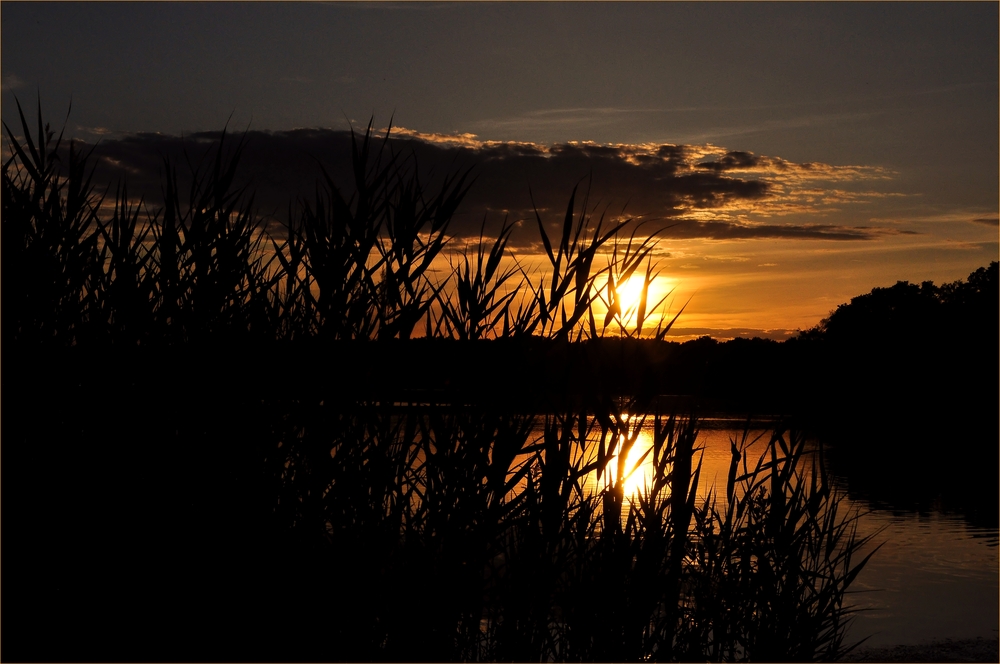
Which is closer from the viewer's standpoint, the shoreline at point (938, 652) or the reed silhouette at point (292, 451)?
the reed silhouette at point (292, 451)

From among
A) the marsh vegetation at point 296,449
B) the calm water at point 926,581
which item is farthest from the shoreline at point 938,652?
the marsh vegetation at point 296,449

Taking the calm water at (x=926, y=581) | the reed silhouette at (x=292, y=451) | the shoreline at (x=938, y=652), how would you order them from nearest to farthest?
the reed silhouette at (x=292, y=451)
the shoreline at (x=938, y=652)
the calm water at (x=926, y=581)

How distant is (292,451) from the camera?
15.7 feet

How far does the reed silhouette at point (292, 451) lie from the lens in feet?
14.5

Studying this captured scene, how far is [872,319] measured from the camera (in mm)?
59625

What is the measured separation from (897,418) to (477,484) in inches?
1975

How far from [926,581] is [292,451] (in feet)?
49.4

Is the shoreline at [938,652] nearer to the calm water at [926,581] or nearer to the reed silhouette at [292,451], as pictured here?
the calm water at [926,581]

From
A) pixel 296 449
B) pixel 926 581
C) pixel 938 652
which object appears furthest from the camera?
pixel 926 581

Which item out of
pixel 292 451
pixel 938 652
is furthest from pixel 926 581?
pixel 292 451

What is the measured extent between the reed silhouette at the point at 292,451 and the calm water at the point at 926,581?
15.3 feet

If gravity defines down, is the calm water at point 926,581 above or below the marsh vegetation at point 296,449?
below

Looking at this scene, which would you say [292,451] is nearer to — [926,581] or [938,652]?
[938,652]

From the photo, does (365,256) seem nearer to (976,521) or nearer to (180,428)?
(180,428)
